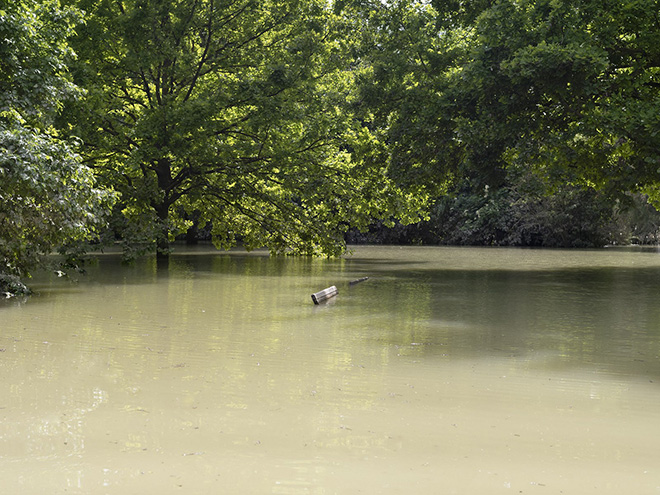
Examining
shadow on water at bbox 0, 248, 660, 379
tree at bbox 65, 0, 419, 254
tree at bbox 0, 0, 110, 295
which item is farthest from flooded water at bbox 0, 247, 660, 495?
tree at bbox 65, 0, 419, 254

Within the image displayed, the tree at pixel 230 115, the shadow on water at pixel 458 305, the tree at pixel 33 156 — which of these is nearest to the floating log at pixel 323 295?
the shadow on water at pixel 458 305

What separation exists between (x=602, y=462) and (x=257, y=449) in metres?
2.43

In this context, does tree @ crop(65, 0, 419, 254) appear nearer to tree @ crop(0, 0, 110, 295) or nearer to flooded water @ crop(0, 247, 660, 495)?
tree @ crop(0, 0, 110, 295)

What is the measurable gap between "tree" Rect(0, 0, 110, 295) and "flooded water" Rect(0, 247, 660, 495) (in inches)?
66.1

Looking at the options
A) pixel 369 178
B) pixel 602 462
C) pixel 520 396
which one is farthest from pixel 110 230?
pixel 602 462

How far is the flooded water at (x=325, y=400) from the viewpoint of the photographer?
4.76m

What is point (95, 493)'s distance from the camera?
173 inches

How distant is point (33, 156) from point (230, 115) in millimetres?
14820

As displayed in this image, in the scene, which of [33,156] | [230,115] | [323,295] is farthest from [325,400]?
[230,115]

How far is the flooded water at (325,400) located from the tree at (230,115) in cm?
965

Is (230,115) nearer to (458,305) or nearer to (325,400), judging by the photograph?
(458,305)

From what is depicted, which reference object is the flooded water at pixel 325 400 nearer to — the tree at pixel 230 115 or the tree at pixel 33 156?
the tree at pixel 33 156

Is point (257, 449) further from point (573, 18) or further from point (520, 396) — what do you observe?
point (573, 18)

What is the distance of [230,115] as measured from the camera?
1050 inches
